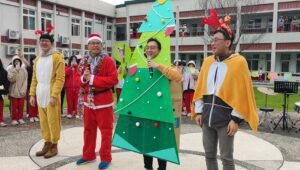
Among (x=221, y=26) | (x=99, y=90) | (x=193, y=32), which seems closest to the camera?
(x=221, y=26)

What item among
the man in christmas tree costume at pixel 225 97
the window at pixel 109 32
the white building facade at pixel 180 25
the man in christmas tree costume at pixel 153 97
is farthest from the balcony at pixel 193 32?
the man in christmas tree costume at pixel 225 97

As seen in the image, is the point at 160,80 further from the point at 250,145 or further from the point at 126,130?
the point at 250,145

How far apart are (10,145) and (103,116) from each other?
8.55 feet

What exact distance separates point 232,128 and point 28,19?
25996 mm

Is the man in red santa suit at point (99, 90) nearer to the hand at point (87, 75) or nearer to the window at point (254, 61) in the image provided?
the hand at point (87, 75)

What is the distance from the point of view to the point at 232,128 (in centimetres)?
315

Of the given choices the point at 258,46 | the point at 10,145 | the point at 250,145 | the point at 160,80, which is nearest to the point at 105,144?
the point at 160,80

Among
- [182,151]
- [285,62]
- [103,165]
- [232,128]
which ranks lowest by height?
[182,151]

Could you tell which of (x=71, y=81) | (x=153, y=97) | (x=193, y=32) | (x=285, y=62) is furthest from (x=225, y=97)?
(x=193, y=32)

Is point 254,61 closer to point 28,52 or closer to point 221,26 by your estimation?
point 28,52

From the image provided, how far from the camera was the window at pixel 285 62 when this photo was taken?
32781 millimetres

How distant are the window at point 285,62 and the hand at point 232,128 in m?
32.7

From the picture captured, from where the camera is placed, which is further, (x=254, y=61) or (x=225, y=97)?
(x=254, y=61)

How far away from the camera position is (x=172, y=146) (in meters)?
4.04
